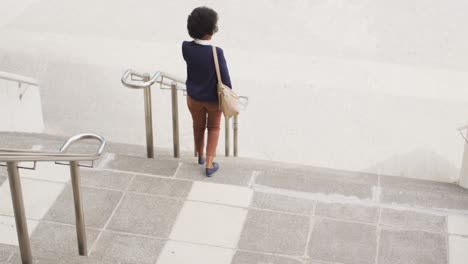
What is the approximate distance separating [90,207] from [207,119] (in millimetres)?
1118

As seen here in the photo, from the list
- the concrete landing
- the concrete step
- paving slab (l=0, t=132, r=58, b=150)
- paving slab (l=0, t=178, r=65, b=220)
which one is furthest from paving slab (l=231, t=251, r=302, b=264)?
paving slab (l=0, t=132, r=58, b=150)

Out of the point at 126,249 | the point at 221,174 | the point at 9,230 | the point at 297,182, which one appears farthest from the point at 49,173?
the point at 297,182

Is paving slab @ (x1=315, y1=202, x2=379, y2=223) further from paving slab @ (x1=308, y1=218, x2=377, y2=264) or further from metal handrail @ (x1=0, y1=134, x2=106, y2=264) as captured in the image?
metal handrail @ (x1=0, y1=134, x2=106, y2=264)

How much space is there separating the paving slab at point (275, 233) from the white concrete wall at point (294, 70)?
11.5 ft

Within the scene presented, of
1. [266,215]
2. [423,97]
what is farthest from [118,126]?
[266,215]

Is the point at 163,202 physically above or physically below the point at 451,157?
above

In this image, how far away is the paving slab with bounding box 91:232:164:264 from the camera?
409 centimetres

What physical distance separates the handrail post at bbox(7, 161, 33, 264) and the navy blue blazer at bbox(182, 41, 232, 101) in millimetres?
1760

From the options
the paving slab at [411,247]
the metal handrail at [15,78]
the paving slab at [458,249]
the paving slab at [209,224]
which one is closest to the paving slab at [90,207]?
the paving slab at [209,224]

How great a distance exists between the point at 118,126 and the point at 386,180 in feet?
13.5

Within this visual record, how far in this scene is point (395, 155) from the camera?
26.6 feet

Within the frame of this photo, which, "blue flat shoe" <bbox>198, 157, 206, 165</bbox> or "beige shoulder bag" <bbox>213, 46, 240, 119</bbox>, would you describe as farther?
"blue flat shoe" <bbox>198, 157, 206, 165</bbox>

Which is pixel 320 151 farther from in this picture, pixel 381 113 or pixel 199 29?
pixel 199 29

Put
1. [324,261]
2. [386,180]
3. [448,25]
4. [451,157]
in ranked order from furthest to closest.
→ [448,25] → [451,157] → [386,180] → [324,261]
